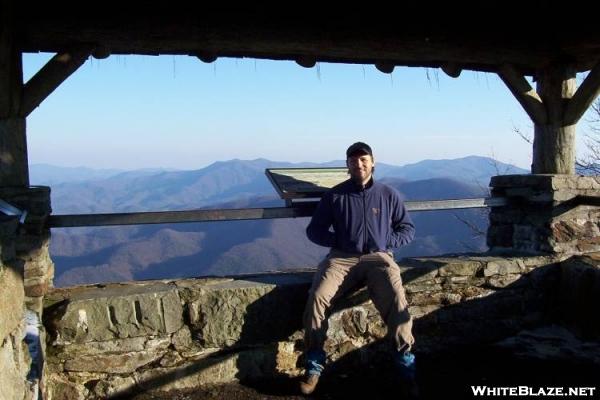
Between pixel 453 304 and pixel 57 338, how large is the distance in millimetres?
2843

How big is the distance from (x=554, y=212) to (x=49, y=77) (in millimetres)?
4148

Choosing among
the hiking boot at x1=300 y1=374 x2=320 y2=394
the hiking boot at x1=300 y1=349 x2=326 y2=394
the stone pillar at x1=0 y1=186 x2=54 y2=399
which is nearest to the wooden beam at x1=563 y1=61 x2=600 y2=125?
the hiking boot at x1=300 y1=349 x2=326 y2=394

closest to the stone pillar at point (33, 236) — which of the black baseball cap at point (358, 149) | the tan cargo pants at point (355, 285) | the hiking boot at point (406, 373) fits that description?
the tan cargo pants at point (355, 285)

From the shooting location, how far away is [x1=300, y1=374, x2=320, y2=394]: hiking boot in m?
3.41

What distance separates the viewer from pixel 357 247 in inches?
142

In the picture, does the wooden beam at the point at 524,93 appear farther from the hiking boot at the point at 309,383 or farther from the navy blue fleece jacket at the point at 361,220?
the hiking boot at the point at 309,383

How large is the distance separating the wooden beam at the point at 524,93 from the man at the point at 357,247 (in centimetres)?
204

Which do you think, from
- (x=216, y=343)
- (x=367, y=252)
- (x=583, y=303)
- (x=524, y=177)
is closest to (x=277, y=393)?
(x=216, y=343)

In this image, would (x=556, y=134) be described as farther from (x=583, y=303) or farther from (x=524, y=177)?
(x=583, y=303)

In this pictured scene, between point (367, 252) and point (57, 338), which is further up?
point (367, 252)

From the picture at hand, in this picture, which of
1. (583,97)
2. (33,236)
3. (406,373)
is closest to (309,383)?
(406,373)

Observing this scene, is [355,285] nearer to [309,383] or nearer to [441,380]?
[309,383]

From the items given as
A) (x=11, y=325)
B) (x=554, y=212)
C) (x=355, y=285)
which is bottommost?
(x=355, y=285)

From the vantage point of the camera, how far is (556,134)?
502 centimetres
